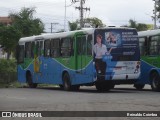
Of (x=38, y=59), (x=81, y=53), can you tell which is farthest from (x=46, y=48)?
(x=81, y=53)

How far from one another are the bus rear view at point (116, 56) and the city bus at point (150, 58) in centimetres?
89

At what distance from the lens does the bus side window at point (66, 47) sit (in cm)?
2712

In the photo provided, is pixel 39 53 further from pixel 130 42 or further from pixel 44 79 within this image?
pixel 130 42

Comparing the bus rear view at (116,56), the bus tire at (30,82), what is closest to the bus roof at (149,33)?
the bus rear view at (116,56)

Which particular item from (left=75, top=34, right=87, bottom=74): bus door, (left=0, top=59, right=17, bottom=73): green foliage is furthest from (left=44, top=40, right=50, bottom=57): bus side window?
(left=0, top=59, right=17, bottom=73): green foliage

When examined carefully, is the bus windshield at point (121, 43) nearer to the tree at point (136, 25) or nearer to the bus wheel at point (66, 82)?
the bus wheel at point (66, 82)

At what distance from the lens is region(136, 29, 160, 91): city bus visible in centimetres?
2529

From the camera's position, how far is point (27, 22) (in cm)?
6375

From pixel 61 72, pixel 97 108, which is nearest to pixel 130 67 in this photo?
pixel 61 72

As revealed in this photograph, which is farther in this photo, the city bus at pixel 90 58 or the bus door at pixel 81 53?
the bus door at pixel 81 53

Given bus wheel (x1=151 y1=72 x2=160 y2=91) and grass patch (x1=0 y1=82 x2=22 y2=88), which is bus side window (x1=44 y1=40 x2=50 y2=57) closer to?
grass patch (x1=0 y1=82 x2=22 y2=88)

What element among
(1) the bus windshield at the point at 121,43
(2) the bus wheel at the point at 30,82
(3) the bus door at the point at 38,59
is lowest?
(2) the bus wheel at the point at 30,82

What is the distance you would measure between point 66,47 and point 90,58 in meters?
3.04

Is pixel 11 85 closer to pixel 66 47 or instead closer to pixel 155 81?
pixel 66 47
